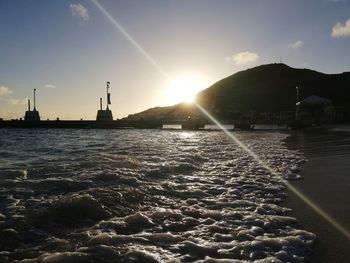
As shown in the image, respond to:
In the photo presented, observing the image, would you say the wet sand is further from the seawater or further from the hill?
the hill

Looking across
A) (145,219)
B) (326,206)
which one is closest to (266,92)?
(326,206)

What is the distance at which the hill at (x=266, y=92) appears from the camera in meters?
142

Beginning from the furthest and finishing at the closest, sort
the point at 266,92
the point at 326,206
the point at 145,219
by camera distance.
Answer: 1. the point at 266,92
2. the point at 326,206
3. the point at 145,219

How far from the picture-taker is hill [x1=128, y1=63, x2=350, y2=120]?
467 feet

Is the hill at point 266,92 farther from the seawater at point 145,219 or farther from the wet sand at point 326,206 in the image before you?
the seawater at point 145,219

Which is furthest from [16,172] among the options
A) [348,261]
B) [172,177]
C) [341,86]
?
[341,86]

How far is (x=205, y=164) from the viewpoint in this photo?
1175cm

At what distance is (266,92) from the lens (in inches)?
6344

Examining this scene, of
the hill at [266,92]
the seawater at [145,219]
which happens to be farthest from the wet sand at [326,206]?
the hill at [266,92]

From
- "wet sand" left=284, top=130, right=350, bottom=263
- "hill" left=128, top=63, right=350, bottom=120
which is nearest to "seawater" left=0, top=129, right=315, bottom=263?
"wet sand" left=284, top=130, right=350, bottom=263

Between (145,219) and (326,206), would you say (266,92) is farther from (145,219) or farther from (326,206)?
(145,219)

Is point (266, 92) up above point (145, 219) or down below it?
above

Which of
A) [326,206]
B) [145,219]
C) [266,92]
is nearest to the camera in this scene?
[145,219]

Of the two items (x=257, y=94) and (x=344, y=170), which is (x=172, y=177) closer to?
(x=344, y=170)
